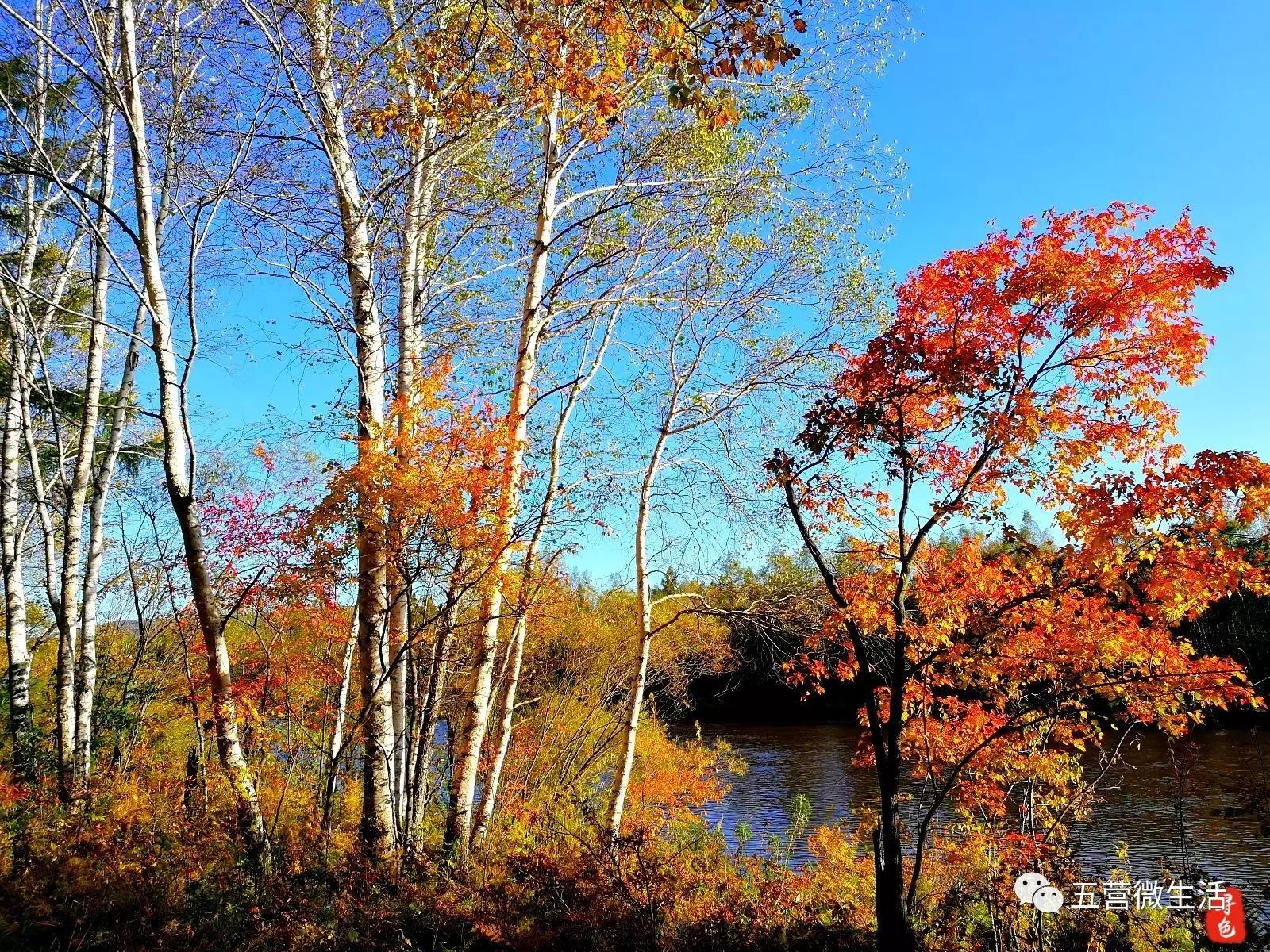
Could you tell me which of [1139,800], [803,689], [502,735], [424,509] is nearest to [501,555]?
[424,509]

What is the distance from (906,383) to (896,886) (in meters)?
2.63

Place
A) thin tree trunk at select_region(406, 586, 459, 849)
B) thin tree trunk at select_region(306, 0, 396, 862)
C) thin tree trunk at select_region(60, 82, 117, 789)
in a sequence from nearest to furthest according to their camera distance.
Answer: thin tree trunk at select_region(306, 0, 396, 862)
thin tree trunk at select_region(406, 586, 459, 849)
thin tree trunk at select_region(60, 82, 117, 789)

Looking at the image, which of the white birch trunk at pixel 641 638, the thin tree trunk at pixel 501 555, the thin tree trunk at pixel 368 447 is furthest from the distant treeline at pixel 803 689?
the thin tree trunk at pixel 368 447

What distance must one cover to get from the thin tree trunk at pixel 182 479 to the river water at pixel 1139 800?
4.96 meters

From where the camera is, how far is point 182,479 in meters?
4.53

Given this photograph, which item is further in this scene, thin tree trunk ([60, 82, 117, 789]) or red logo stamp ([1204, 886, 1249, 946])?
thin tree trunk ([60, 82, 117, 789])

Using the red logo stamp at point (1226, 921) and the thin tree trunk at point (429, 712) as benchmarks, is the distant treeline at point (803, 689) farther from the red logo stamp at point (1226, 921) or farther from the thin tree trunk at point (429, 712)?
the red logo stamp at point (1226, 921)

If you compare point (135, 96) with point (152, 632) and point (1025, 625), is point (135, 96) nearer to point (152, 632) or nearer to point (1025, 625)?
point (1025, 625)

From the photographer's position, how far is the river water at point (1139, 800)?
5.96 m

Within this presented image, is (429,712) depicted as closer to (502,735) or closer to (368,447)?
(502,735)

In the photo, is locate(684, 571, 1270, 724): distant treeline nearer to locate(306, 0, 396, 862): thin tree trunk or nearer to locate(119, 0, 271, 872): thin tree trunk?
locate(306, 0, 396, 862): thin tree trunk

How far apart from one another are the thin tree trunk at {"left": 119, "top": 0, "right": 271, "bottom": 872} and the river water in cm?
496

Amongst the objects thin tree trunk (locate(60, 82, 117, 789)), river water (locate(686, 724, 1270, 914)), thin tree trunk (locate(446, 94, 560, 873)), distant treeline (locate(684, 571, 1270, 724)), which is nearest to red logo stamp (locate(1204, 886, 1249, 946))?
river water (locate(686, 724, 1270, 914))

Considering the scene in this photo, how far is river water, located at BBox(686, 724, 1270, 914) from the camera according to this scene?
5965 mm
